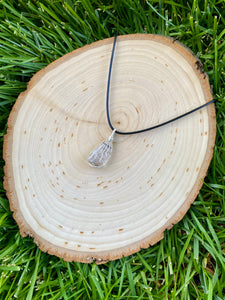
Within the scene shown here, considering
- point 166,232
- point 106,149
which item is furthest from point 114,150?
point 166,232

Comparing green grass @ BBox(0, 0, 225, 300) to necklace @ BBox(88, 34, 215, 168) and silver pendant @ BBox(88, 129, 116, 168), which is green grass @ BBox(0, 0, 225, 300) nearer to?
necklace @ BBox(88, 34, 215, 168)

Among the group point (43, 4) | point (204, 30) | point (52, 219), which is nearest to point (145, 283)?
point (52, 219)

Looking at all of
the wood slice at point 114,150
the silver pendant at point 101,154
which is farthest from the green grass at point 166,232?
the silver pendant at point 101,154

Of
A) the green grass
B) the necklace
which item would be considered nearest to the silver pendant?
the necklace

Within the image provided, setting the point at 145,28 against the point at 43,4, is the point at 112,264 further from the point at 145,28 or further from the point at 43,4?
the point at 43,4

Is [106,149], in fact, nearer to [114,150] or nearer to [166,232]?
[114,150]

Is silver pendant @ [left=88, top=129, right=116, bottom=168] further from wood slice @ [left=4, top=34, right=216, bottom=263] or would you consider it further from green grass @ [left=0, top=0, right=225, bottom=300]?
green grass @ [left=0, top=0, right=225, bottom=300]

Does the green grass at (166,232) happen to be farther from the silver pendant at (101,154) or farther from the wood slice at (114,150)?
the silver pendant at (101,154)
